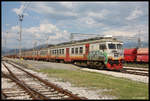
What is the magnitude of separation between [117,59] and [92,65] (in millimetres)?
3619

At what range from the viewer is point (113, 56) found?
1966 cm

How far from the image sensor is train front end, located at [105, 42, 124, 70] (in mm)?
19688

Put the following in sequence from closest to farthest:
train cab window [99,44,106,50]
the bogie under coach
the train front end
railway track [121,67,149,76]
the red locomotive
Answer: railway track [121,67,149,76] → the train front end → the bogie under coach → train cab window [99,44,106,50] → the red locomotive

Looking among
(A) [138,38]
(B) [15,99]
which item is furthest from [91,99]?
(A) [138,38]

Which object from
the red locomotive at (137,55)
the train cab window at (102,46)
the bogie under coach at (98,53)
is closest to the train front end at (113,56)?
the bogie under coach at (98,53)

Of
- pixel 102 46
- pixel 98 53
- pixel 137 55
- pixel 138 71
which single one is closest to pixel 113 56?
pixel 102 46

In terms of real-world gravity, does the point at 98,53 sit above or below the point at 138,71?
above

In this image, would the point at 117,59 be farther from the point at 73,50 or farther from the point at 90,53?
the point at 73,50

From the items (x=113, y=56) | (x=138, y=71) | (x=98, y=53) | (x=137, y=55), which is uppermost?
(x=98, y=53)

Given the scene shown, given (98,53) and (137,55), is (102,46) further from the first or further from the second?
(137,55)

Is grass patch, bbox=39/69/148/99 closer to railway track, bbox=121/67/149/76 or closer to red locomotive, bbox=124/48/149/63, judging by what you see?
railway track, bbox=121/67/149/76

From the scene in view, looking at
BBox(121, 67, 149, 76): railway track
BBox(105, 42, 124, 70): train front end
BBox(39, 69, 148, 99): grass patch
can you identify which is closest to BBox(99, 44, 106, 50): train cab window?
BBox(105, 42, 124, 70): train front end

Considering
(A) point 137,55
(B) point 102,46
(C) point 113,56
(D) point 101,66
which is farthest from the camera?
(A) point 137,55

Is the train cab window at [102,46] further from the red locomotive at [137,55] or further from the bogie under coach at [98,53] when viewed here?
the red locomotive at [137,55]
